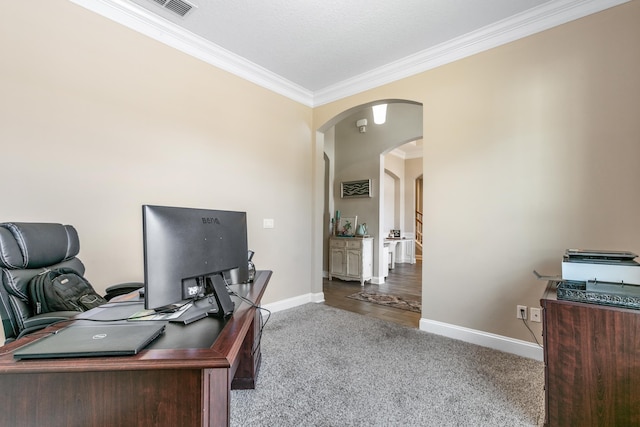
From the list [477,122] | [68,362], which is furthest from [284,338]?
[477,122]

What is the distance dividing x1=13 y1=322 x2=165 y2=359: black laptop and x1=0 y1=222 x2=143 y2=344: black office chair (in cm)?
39

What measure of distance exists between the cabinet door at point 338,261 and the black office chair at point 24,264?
4.12m

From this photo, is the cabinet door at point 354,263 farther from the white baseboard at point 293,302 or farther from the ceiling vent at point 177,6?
the ceiling vent at point 177,6

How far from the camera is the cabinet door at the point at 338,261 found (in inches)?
208

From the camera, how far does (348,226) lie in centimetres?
558

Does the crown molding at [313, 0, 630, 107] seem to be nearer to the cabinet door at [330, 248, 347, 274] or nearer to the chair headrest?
the cabinet door at [330, 248, 347, 274]

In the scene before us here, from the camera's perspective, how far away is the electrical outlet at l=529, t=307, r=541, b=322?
228cm

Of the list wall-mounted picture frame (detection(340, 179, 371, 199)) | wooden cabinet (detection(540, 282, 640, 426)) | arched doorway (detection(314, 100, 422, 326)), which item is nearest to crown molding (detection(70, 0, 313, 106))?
arched doorway (detection(314, 100, 422, 326))

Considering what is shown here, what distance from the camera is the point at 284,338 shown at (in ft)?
8.71

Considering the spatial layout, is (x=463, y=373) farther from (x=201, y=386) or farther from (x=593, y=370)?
(x=201, y=386)

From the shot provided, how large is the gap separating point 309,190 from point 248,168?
40.1 inches

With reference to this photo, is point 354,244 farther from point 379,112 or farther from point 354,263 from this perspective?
point 379,112

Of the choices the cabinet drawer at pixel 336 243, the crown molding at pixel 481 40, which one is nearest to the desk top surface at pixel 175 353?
the crown molding at pixel 481 40

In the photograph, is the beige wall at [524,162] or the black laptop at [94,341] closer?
the black laptop at [94,341]
